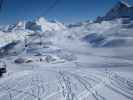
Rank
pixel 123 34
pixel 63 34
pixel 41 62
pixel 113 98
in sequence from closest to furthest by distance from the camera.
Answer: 1. pixel 113 98
2. pixel 41 62
3. pixel 123 34
4. pixel 63 34

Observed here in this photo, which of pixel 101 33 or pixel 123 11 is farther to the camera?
pixel 123 11

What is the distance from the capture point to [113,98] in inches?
418

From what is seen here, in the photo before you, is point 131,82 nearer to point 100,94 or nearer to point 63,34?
point 100,94

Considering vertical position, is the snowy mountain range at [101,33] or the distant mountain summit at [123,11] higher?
the distant mountain summit at [123,11]

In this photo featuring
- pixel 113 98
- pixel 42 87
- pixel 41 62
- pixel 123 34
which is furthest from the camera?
pixel 123 34

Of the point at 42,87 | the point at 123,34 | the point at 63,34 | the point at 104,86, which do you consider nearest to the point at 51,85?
the point at 42,87

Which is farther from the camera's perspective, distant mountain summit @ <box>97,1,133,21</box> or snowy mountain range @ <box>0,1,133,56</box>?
distant mountain summit @ <box>97,1,133,21</box>

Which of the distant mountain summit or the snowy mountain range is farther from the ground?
the distant mountain summit

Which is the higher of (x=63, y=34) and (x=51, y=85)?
(x=63, y=34)

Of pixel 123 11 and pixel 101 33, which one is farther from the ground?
pixel 123 11

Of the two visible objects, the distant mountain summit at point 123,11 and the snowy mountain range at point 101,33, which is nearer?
the snowy mountain range at point 101,33

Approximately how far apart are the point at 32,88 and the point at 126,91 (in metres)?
6.48

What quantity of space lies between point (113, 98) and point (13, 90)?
7.21 m

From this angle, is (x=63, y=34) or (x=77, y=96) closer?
(x=77, y=96)
